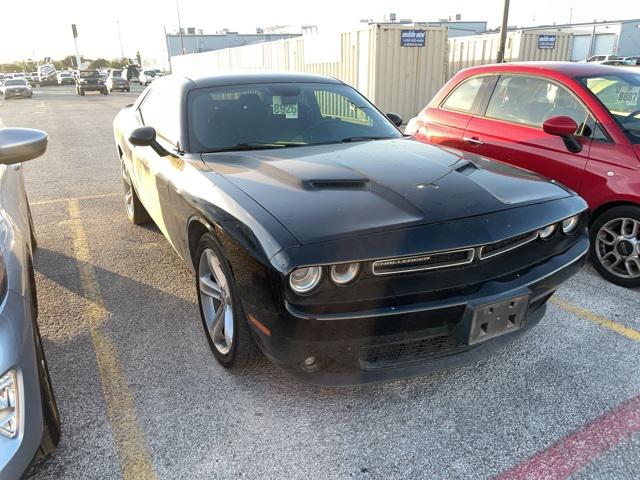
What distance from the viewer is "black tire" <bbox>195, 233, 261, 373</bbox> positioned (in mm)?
2439

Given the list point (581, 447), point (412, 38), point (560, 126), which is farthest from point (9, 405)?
point (412, 38)

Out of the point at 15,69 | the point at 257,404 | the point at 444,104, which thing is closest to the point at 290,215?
the point at 257,404

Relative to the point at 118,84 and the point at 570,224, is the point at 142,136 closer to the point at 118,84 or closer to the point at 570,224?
the point at 570,224

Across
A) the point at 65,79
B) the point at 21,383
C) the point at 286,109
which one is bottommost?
the point at 65,79

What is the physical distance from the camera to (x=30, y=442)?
1737mm

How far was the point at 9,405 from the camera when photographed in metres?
1.70

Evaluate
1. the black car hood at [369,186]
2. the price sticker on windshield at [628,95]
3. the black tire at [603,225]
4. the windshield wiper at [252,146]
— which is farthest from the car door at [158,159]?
the price sticker on windshield at [628,95]

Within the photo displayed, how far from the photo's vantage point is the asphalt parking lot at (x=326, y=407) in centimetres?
216

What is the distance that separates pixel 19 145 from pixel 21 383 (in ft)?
3.86

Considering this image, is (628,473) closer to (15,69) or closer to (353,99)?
(353,99)

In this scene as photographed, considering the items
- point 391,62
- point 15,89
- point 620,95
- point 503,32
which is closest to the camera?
point 620,95

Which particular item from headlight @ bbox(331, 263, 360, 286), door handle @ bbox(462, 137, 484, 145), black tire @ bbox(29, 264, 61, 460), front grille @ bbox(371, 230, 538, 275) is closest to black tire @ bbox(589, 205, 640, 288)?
door handle @ bbox(462, 137, 484, 145)

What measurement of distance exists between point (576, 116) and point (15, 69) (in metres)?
130

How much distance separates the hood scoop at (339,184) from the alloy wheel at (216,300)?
2.07 ft
